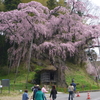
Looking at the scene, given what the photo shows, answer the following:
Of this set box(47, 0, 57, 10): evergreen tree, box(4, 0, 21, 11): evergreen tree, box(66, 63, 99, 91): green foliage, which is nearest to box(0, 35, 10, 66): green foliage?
box(4, 0, 21, 11): evergreen tree

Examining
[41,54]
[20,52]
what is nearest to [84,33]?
[41,54]

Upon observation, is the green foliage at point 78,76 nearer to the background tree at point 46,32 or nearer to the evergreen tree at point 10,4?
the background tree at point 46,32

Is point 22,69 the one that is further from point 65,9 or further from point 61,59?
point 65,9

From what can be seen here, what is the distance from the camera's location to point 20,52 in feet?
99.9

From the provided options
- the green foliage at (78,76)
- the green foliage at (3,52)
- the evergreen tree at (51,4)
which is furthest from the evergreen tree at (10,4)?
the green foliage at (78,76)

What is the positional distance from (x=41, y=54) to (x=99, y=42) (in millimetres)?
9079

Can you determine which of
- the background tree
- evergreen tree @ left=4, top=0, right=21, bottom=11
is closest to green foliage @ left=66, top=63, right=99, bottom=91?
the background tree

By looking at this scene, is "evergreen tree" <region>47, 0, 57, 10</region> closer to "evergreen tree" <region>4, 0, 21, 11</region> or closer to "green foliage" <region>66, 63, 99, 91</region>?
"evergreen tree" <region>4, 0, 21, 11</region>

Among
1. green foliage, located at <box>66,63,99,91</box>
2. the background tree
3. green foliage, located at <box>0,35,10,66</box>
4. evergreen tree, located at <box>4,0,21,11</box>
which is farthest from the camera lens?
evergreen tree, located at <box>4,0,21,11</box>

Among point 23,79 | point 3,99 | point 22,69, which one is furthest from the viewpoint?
point 22,69

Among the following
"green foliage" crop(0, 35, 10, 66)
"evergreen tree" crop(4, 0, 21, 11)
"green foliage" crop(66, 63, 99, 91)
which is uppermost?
"evergreen tree" crop(4, 0, 21, 11)

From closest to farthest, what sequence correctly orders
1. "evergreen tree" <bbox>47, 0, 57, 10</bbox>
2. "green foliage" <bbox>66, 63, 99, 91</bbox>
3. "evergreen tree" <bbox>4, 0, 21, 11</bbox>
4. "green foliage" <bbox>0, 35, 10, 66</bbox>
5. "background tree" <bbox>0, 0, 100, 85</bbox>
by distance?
"background tree" <bbox>0, 0, 100, 85</bbox>, "green foliage" <bbox>66, 63, 99, 91</bbox>, "green foliage" <bbox>0, 35, 10, 66</bbox>, "evergreen tree" <bbox>4, 0, 21, 11</bbox>, "evergreen tree" <bbox>47, 0, 57, 10</bbox>

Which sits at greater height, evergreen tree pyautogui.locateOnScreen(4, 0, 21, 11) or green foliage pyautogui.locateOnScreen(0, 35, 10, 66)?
evergreen tree pyautogui.locateOnScreen(4, 0, 21, 11)

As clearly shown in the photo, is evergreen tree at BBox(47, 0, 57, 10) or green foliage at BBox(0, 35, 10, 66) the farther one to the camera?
evergreen tree at BBox(47, 0, 57, 10)
